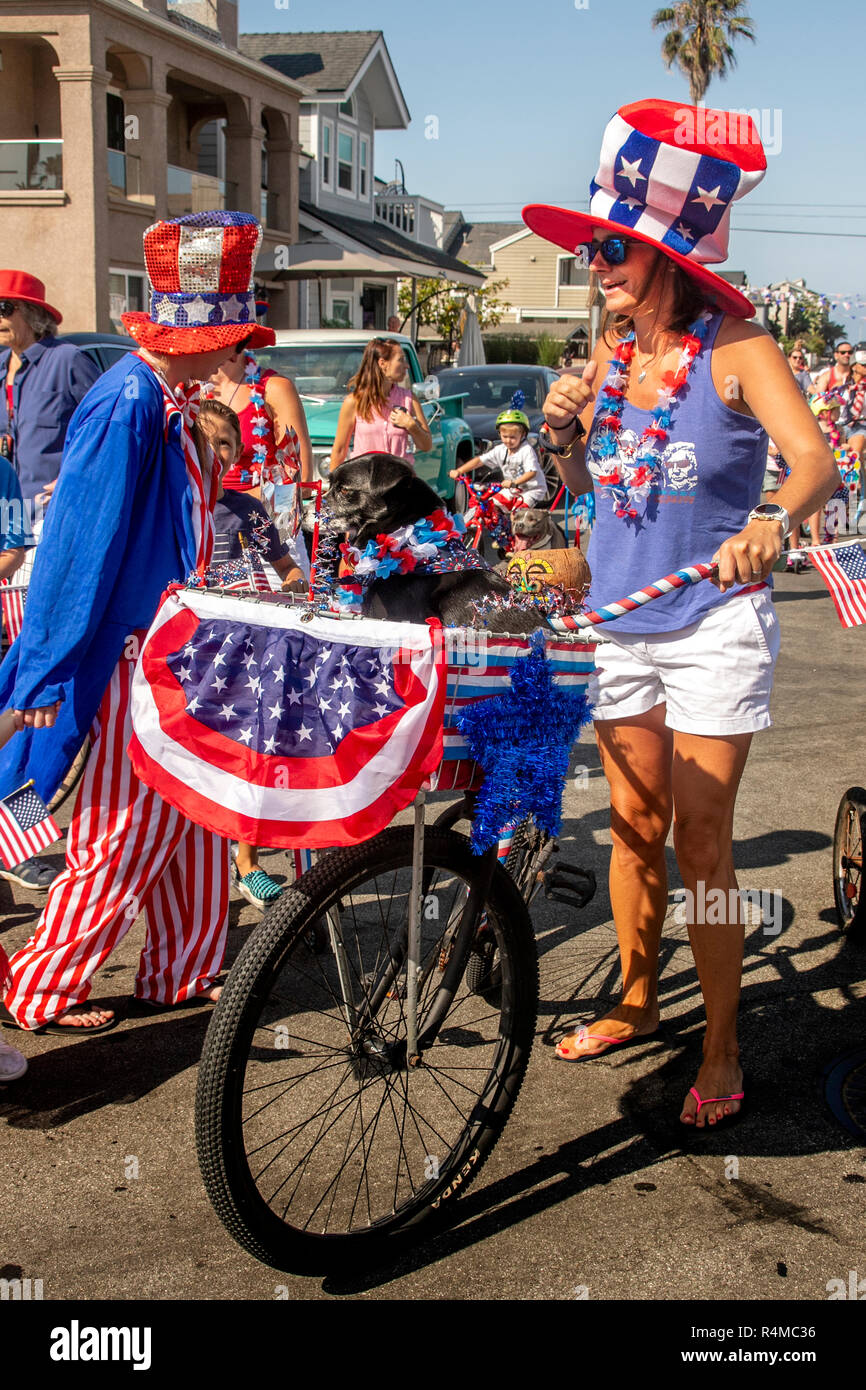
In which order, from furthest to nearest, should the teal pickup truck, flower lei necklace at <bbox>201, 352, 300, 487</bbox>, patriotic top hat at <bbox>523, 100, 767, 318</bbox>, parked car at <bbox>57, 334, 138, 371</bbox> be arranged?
the teal pickup truck, parked car at <bbox>57, 334, 138, 371</bbox>, flower lei necklace at <bbox>201, 352, 300, 487</bbox>, patriotic top hat at <bbox>523, 100, 767, 318</bbox>

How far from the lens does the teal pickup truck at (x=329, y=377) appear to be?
1110 centimetres

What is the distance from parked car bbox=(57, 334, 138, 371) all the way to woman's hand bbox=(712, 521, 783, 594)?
672cm

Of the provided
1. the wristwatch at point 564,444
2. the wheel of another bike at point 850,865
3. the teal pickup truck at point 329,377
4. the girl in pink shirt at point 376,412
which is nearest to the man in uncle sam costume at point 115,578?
the wristwatch at point 564,444

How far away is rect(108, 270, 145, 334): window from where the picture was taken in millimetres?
20781

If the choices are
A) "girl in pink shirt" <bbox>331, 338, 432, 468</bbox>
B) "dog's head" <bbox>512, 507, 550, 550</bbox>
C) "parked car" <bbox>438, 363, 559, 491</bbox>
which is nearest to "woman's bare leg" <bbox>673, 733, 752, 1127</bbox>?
"dog's head" <bbox>512, 507, 550, 550</bbox>

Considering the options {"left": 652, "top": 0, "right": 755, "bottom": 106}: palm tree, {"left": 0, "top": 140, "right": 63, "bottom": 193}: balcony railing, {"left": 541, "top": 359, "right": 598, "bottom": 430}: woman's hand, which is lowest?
{"left": 541, "top": 359, "right": 598, "bottom": 430}: woman's hand

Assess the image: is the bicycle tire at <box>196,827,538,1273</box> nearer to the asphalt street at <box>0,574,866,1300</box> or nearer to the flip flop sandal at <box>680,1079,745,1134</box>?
the asphalt street at <box>0,574,866,1300</box>

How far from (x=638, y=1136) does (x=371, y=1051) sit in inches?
31.6

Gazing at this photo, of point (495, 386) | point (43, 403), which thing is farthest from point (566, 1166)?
point (495, 386)

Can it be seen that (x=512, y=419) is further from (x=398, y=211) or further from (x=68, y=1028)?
(x=398, y=211)

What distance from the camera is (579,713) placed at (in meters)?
2.61

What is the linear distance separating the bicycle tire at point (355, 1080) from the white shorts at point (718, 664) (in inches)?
26.4

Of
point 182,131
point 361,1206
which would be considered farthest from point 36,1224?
point 182,131

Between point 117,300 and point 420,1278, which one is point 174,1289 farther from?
point 117,300
